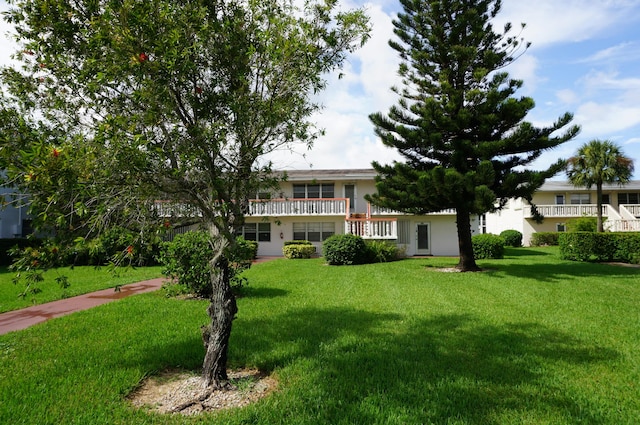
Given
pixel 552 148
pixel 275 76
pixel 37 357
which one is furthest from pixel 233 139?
pixel 552 148

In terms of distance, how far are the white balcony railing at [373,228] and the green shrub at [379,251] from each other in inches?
66.4

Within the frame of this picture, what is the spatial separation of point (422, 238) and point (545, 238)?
1234cm

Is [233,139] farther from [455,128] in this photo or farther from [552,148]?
[552,148]

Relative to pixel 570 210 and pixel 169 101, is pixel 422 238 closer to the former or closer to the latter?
pixel 570 210

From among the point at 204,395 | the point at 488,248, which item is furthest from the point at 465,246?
the point at 204,395

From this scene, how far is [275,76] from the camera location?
441 centimetres

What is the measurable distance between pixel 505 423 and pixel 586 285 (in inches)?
400

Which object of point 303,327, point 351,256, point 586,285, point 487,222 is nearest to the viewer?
point 303,327

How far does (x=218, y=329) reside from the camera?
4469 mm

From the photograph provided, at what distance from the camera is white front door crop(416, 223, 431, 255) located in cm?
2519

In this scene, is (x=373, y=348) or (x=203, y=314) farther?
(x=203, y=314)

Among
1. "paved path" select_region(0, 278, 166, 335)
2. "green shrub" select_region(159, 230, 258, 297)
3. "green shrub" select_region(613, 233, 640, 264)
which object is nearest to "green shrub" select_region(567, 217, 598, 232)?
"green shrub" select_region(613, 233, 640, 264)

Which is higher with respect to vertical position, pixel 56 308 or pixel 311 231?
pixel 311 231

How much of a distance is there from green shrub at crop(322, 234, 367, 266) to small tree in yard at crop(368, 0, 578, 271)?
3.26 meters
